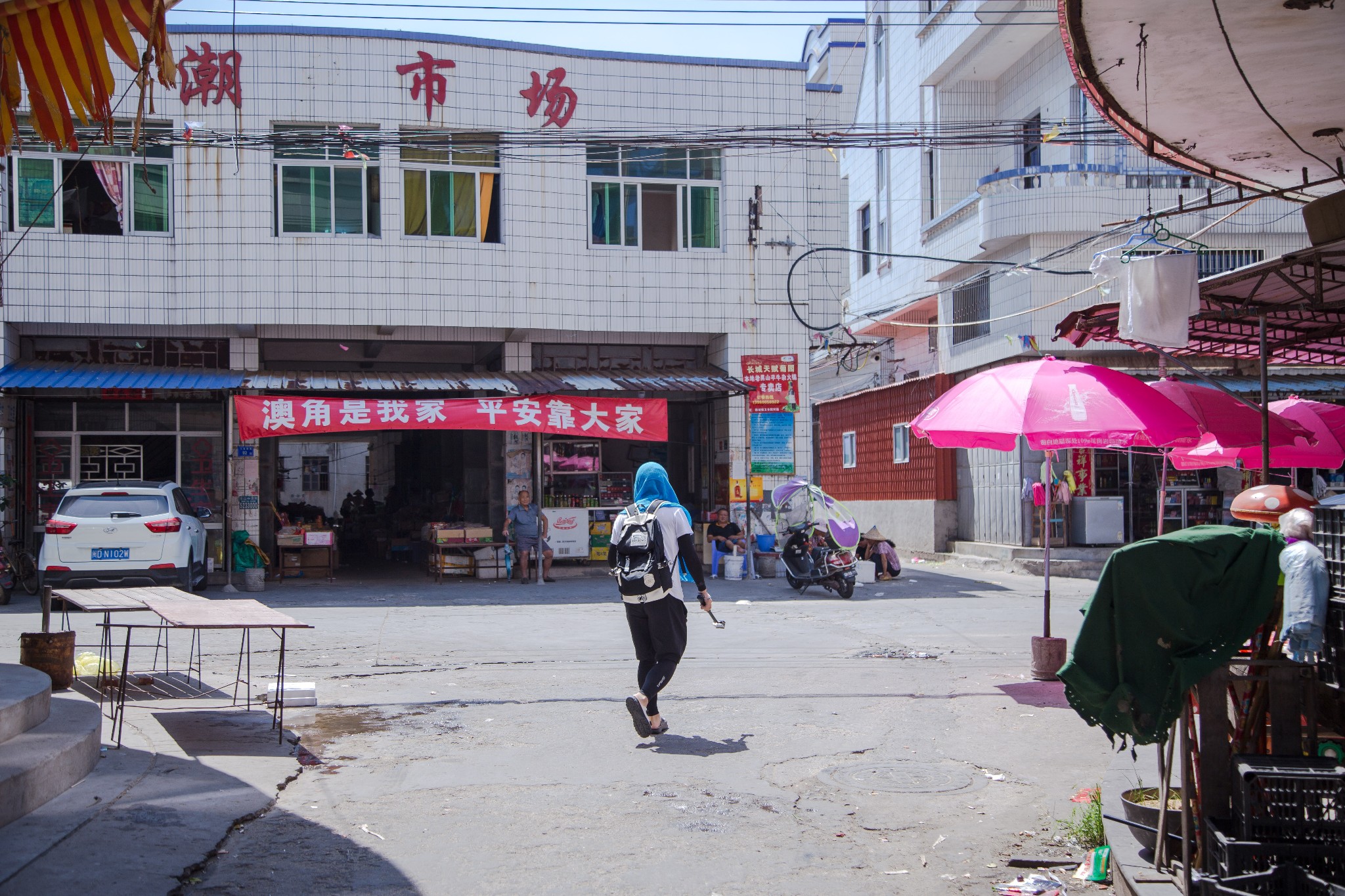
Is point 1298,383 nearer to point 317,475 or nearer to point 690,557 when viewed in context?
point 690,557

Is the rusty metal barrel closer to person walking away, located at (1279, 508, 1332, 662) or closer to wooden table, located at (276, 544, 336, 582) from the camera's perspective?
person walking away, located at (1279, 508, 1332, 662)

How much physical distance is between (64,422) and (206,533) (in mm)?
3089

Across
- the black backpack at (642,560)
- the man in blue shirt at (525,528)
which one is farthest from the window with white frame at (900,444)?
the black backpack at (642,560)

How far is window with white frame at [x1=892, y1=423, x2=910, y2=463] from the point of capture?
79.6ft

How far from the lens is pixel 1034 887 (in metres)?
4.52

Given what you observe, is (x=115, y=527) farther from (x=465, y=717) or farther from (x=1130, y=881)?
(x=1130, y=881)

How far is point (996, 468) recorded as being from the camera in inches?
812

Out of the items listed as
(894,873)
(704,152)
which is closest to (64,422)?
(704,152)

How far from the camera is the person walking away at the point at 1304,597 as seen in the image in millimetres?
4215

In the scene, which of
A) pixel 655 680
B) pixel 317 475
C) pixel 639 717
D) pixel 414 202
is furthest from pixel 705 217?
pixel 317 475

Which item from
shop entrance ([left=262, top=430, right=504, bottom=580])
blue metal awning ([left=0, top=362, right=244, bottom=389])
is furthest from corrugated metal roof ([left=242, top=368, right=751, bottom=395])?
shop entrance ([left=262, top=430, right=504, bottom=580])

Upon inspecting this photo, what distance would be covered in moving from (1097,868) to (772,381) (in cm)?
1497

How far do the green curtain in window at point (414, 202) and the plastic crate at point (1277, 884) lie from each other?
53.6ft

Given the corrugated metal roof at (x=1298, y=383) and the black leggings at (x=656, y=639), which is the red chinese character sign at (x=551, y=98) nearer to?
the corrugated metal roof at (x=1298, y=383)
